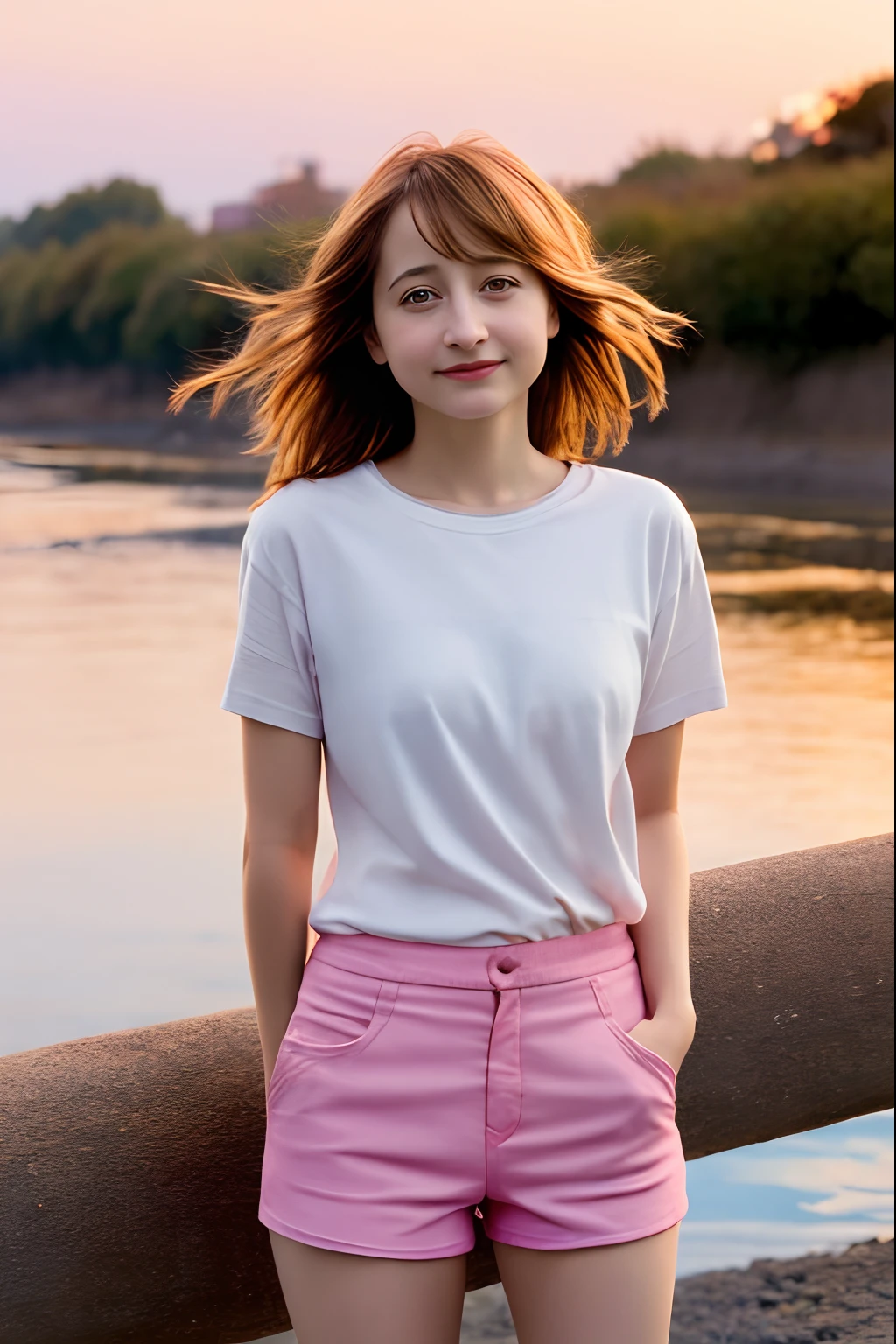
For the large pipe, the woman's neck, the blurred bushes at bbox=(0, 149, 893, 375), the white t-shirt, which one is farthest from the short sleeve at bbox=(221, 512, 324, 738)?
the blurred bushes at bbox=(0, 149, 893, 375)

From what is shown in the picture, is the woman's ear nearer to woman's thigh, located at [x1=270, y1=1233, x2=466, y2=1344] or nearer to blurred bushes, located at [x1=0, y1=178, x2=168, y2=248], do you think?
woman's thigh, located at [x1=270, y1=1233, x2=466, y2=1344]

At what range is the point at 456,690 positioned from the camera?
A: 87 cm

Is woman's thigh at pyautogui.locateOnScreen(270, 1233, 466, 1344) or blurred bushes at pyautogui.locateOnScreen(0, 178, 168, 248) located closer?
woman's thigh at pyautogui.locateOnScreen(270, 1233, 466, 1344)

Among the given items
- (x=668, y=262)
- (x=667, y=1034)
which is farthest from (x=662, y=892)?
(x=668, y=262)

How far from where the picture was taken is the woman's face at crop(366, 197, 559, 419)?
0.91 meters

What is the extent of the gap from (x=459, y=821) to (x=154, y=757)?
403 cm

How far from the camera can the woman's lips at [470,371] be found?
0.92 meters

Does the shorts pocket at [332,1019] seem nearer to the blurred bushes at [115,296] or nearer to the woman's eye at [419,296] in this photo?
the woman's eye at [419,296]

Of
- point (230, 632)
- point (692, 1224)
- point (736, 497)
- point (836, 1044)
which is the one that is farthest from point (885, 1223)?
point (230, 632)

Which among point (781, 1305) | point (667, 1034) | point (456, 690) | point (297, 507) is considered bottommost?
point (781, 1305)

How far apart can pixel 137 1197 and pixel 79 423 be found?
10.5 feet

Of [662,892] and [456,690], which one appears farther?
[662,892]

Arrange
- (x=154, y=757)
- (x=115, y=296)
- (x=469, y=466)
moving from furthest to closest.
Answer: (x=154, y=757), (x=115, y=296), (x=469, y=466)

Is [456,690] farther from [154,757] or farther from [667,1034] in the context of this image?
[154,757]
